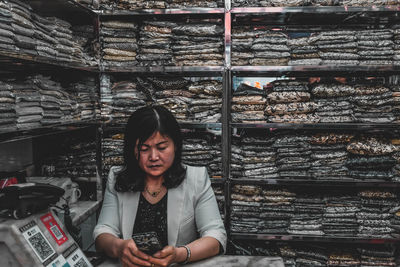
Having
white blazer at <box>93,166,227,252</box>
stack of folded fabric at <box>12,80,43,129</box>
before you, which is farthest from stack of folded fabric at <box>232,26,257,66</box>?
stack of folded fabric at <box>12,80,43,129</box>

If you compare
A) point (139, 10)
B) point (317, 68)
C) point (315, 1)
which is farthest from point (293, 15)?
point (139, 10)

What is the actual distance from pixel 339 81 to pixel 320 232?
129 cm

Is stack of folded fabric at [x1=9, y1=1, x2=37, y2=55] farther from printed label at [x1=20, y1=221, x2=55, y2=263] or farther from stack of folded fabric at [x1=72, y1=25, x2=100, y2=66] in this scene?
printed label at [x1=20, y1=221, x2=55, y2=263]

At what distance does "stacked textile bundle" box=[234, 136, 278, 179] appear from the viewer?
249 centimetres

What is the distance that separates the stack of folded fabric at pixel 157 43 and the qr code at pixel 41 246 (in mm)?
1673

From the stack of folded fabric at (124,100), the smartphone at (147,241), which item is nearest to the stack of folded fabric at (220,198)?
the stack of folded fabric at (124,100)

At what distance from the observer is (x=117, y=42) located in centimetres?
250

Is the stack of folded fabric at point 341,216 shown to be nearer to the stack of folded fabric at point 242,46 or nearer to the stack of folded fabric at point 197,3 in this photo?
the stack of folded fabric at point 242,46

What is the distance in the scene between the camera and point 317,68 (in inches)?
87.4

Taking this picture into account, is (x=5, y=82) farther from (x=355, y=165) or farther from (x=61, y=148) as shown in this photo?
(x=355, y=165)

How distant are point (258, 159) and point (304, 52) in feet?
3.10

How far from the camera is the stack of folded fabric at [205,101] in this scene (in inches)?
98.8

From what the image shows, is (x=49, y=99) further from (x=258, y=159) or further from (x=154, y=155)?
(x=258, y=159)

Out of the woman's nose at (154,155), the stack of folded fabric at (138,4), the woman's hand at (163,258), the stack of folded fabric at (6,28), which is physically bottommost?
the woman's hand at (163,258)
